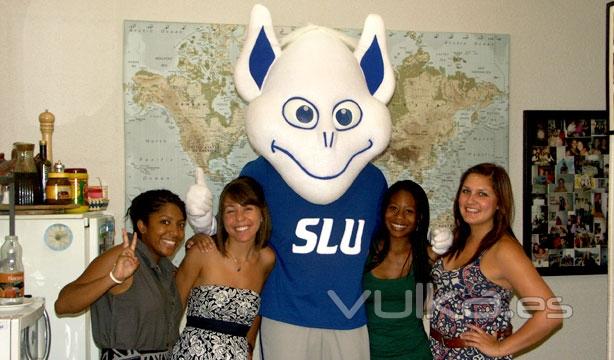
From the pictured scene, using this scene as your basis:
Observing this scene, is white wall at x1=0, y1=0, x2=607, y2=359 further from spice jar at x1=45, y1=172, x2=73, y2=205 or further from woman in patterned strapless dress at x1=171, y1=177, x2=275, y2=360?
woman in patterned strapless dress at x1=171, y1=177, x2=275, y2=360

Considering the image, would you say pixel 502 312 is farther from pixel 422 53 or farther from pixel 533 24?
pixel 533 24

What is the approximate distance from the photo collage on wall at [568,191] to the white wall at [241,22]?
91mm

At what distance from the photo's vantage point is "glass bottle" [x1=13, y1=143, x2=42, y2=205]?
9.62ft

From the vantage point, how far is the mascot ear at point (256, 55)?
2.88 m

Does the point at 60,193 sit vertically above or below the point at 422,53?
below

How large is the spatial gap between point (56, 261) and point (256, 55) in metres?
1.16

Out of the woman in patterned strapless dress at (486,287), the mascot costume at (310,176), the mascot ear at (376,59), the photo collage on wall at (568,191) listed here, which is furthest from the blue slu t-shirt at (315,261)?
the photo collage on wall at (568,191)

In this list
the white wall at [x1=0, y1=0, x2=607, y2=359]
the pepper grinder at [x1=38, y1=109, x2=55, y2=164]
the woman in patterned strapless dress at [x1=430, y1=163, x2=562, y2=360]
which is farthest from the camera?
the white wall at [x1=0, y1=0, x2=607, y2=359]

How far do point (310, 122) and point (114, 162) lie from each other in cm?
129

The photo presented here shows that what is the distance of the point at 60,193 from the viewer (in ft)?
9.71

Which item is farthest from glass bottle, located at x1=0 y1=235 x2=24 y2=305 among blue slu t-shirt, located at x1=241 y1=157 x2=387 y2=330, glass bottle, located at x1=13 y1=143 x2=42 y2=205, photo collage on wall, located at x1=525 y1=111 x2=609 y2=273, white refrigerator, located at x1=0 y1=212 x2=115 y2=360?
photo collage on wall, located at x1=525 y1=111 x2=609 y2=273

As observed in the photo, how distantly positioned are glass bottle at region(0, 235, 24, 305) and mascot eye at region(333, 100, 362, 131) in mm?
1291

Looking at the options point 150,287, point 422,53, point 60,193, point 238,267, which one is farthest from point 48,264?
point 422,53

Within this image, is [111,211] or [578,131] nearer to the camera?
[111,211]
